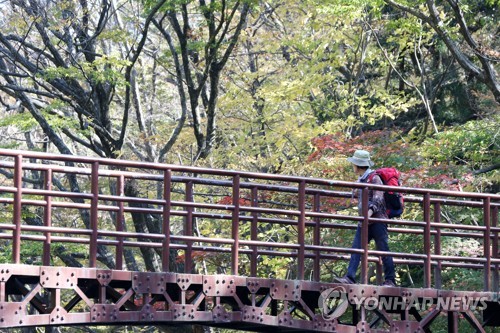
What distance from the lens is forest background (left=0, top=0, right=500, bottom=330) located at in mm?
16500

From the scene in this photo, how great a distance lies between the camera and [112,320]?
374 inches

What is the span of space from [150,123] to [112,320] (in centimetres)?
1443

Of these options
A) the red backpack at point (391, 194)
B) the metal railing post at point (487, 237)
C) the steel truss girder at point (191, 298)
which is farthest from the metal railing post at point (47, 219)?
the metal railing post at point (487, 237)

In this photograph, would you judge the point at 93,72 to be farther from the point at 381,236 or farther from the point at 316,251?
the point at 381,236

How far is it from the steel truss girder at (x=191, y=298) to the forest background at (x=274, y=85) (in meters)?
4.41

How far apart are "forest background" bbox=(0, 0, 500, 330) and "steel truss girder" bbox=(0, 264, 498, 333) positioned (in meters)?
4.41

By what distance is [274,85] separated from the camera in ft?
72.1

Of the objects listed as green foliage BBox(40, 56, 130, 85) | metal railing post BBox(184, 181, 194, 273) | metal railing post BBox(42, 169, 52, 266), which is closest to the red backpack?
metal railing post BBox(184, 181, 194, 273)

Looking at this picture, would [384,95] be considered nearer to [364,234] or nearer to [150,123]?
[150,123]

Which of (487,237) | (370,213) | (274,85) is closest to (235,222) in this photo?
(370,213)

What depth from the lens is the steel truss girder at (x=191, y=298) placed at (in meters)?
9.13

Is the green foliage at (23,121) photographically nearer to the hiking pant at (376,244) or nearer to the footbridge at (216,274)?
the footbridge at (216,274)

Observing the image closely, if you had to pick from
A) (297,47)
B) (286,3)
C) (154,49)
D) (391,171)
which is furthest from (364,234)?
(154,49)

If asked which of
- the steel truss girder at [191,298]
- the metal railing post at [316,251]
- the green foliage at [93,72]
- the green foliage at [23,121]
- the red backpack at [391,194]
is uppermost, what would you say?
the green foliage at [93,72]
